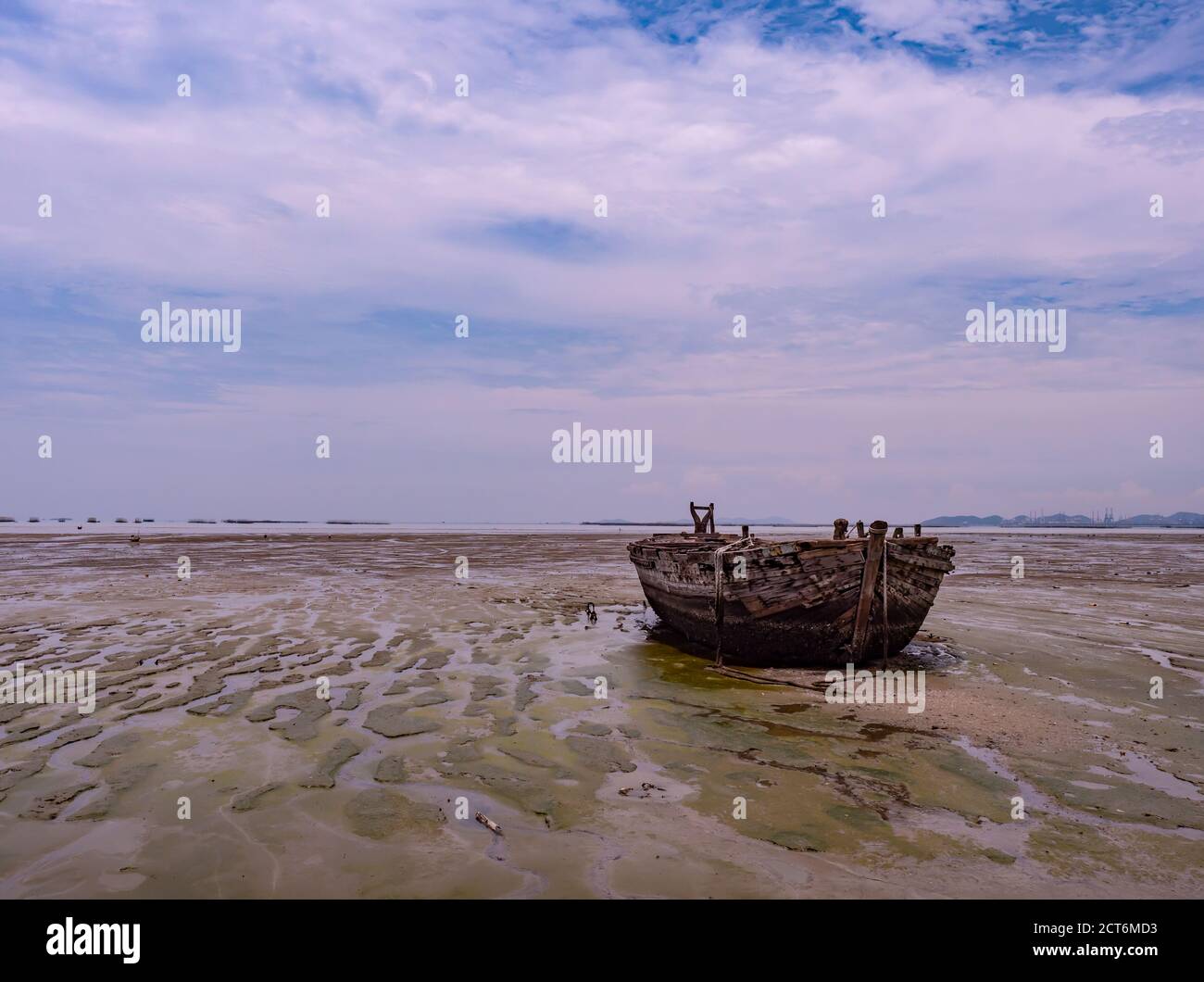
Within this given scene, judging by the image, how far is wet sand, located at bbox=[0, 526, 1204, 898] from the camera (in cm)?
551

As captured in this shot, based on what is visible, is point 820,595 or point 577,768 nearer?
point 577,768

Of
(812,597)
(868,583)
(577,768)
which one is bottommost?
(577,768)

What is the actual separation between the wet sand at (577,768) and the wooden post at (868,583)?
45.6 inches

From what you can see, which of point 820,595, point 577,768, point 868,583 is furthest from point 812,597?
point 577,768

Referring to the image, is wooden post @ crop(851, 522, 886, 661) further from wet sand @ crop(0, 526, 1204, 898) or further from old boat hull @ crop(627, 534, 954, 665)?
wet sand @ crop(0, 526, 1204, 898)

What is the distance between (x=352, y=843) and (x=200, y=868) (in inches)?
47.4

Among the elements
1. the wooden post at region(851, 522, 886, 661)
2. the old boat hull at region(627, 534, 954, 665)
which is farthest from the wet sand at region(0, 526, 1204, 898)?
the wooden post at region(851, 522, 886, 661)

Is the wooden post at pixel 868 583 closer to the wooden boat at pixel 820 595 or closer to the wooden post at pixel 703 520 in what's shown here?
the wooden boat at pixel 820 595

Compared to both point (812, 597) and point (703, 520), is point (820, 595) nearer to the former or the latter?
point (812, 597)

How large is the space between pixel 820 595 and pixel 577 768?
6.61 metres

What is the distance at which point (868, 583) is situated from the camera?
1250 cm

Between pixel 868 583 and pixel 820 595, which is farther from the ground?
pixel 868 583
